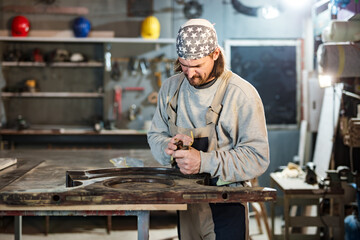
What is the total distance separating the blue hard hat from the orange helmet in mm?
593

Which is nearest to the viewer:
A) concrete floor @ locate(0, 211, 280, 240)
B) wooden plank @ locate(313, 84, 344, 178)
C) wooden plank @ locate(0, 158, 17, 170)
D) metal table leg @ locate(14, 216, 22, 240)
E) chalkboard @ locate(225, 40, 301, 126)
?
wooden plank @ locate(0, 158, 17, 170)

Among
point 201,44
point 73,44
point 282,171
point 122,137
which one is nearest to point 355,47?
point 282,171

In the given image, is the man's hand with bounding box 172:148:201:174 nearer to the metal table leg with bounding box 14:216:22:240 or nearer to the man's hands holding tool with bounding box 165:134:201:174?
the man's hands holding tool with bounding box 165:134:201:174

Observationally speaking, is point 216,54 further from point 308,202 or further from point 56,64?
point 56,64

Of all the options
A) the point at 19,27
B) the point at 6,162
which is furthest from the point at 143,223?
the point at 19,27

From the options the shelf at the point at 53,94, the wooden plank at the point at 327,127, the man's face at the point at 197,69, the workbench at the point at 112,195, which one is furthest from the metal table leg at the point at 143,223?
the shelf at the point at 53,94

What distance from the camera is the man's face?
7.44 ft

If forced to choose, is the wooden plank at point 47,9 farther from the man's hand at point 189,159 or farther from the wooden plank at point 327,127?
the man's hand at point 189,159

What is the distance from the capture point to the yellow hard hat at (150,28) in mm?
5992

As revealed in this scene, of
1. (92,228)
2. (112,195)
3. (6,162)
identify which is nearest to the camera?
(112,195)

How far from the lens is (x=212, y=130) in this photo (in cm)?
230

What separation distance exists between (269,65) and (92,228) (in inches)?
114

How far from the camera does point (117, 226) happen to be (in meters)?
5.52

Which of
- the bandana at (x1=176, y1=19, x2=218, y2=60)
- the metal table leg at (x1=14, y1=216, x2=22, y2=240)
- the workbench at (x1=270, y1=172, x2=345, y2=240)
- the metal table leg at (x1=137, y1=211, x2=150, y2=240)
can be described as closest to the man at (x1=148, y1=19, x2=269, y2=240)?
the bandana at (x1=176, y1=19, x2=218, y2=60)
